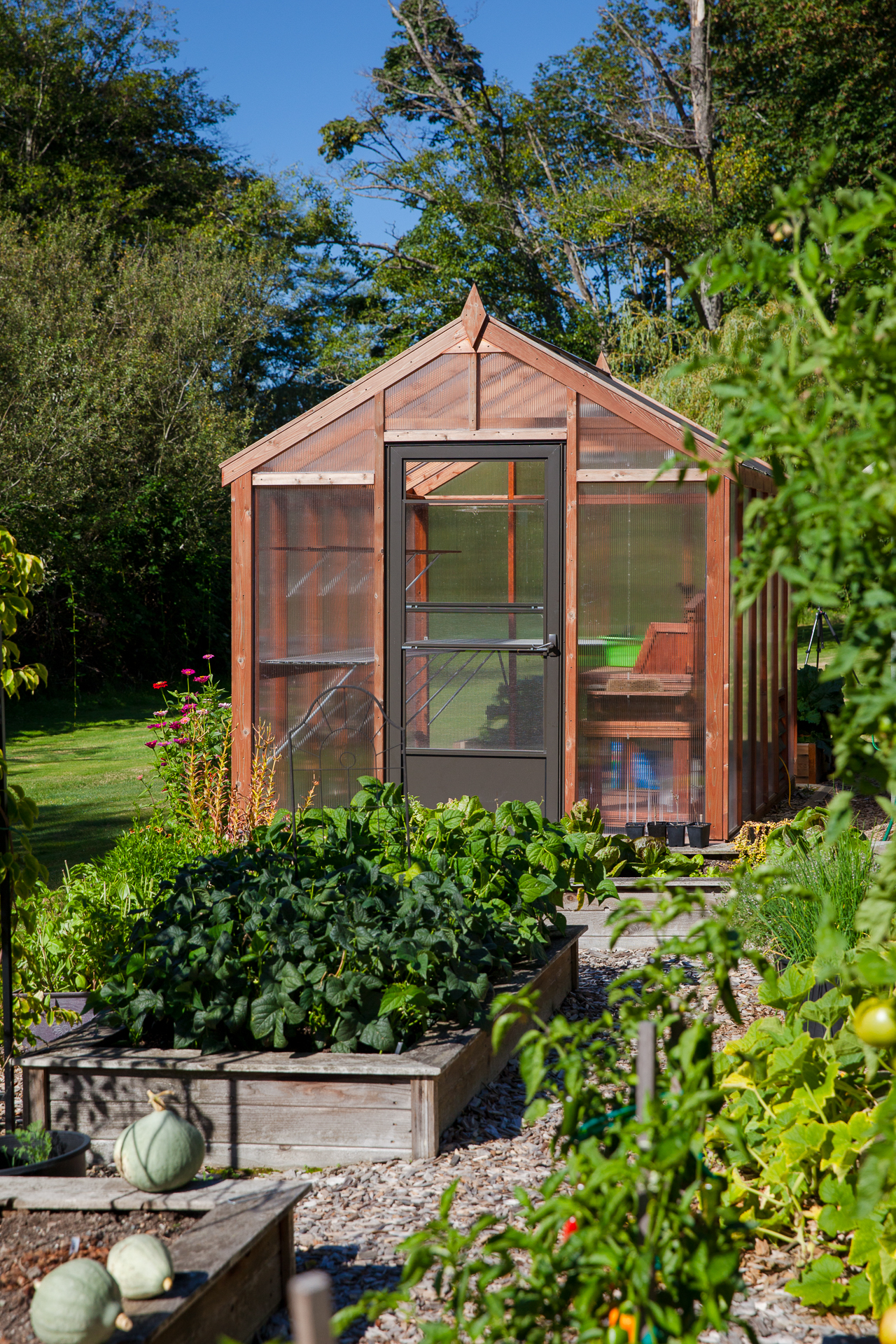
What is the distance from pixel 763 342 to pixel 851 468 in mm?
210

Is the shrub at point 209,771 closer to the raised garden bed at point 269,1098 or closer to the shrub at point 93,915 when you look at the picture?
the shrub at point 93,915

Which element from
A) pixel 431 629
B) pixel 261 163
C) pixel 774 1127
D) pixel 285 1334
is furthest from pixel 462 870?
pixel 261 163

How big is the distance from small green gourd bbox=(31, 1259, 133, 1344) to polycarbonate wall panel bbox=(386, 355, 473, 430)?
18.6ft

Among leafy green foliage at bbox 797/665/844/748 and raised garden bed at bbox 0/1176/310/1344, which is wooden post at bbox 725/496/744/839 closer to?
leafy green foliage at bbox 797/665/844/748

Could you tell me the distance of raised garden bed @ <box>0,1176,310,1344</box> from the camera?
204 cm

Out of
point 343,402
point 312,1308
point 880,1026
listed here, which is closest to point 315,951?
point 880,1026

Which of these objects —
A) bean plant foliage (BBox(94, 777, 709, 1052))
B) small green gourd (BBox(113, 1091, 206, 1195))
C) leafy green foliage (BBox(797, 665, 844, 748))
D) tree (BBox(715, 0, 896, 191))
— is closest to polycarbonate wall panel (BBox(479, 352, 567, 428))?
bean plant foliage (BBox(94, 777, 709, 1052))

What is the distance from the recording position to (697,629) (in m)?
6.71

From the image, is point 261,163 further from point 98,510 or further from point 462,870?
point 462,870

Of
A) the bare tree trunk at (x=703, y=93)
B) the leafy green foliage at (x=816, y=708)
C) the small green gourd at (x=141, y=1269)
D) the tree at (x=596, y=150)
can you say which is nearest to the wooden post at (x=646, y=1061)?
the small green gourd at (x=141, y=1269)

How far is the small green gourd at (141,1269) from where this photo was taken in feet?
6.39

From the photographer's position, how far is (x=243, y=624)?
7133 millimetres

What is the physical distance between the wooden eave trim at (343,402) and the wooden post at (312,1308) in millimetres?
6259

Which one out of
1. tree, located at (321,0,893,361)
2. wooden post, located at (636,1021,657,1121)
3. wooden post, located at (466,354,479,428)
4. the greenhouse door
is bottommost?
wooden post, located at (636,1021,657,1121)
